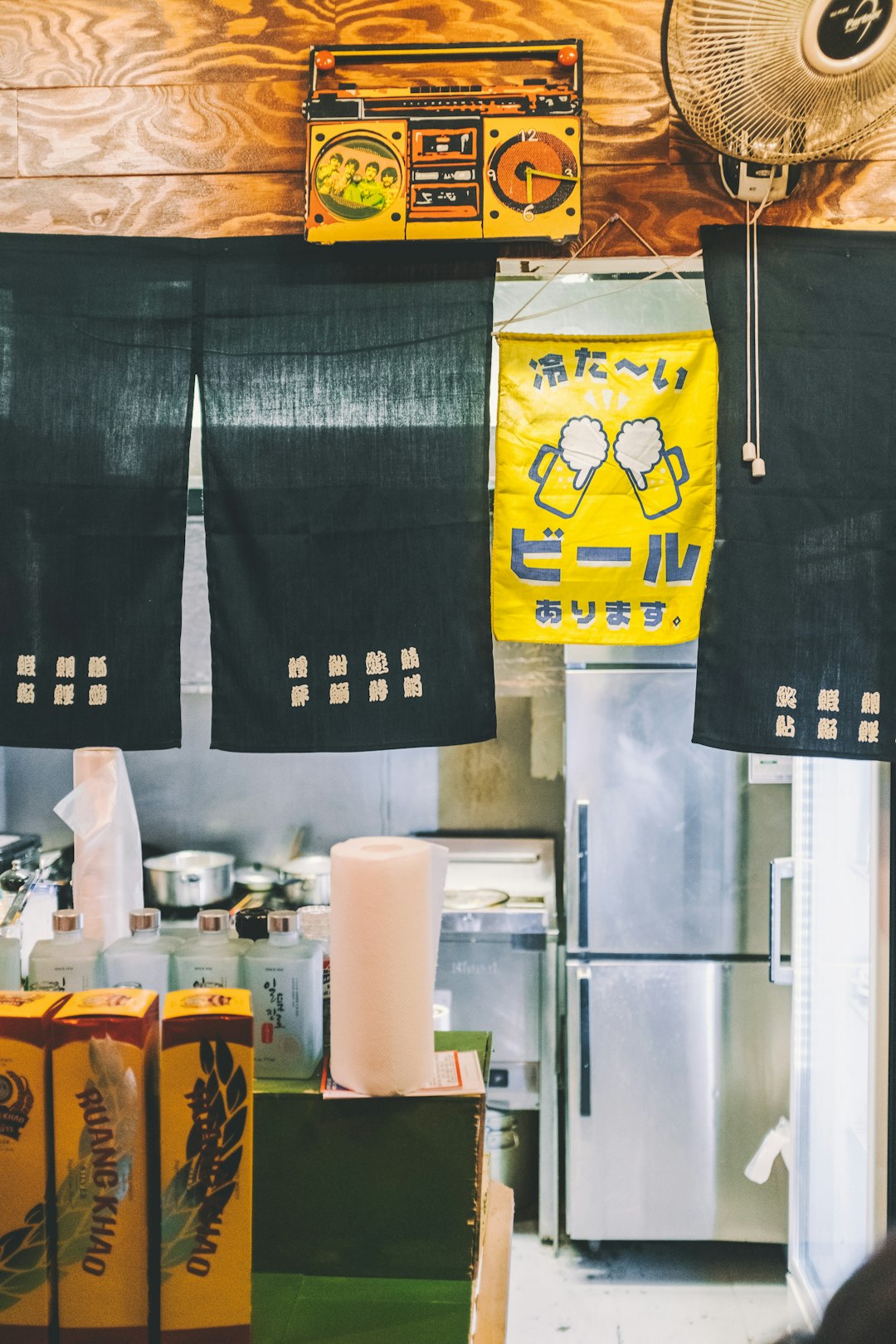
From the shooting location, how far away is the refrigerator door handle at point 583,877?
13.1 ft

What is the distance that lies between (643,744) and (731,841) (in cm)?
53

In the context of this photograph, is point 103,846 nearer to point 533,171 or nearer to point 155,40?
point 533,171

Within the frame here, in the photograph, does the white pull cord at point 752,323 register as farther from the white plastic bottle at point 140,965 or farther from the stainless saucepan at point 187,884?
the stainless saucepan at point 187,884

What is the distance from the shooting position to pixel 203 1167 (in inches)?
58.5

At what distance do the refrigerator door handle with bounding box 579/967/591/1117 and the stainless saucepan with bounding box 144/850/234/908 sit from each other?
1725 mm

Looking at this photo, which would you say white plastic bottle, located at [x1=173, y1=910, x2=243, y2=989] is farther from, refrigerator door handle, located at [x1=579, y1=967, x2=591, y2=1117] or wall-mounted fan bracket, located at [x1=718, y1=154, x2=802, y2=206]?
refrigerator door handle, located at [x1=579, y1=967, x2=591, y2=1117]

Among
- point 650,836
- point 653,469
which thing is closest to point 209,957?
point 653,469

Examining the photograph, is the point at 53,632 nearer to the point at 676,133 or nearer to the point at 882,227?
the point at 676,133

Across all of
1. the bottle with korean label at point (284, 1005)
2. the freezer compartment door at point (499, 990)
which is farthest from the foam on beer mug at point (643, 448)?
the freezer compartment door at point (499, 990)

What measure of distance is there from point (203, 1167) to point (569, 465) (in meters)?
1.80

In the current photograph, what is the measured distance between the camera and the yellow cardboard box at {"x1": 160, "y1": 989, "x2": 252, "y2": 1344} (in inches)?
58.2

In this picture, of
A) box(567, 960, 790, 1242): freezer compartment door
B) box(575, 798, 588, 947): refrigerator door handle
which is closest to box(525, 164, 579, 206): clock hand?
box(575, 798, 588, 947): refrigerator door handle

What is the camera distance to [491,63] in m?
2.50

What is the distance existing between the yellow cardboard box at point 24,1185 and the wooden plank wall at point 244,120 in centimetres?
204
